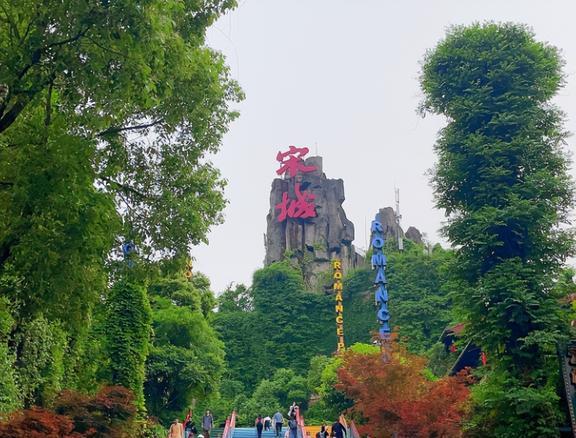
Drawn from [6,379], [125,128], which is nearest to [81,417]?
[6,379]

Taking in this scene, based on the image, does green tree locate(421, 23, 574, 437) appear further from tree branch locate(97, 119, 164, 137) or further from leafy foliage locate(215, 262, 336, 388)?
leafy foliage locate(215, 262, 336, 388)

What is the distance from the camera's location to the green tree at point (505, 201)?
1083cm

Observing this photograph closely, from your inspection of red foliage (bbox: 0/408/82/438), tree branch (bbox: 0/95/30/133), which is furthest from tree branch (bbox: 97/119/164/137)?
red foliage (bbox: 0/408/82/438)

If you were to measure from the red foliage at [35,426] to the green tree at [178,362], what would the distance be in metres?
15.2

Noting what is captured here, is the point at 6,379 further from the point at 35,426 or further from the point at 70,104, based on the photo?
the point at 70,104

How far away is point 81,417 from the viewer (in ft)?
41.6

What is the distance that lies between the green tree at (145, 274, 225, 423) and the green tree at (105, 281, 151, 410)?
5005 millimetres

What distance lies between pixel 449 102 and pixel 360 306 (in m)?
36.3

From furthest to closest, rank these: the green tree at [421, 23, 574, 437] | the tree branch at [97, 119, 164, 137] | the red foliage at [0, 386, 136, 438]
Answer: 1. the green tree at [421, 23, 574, 437]
2. the red foliage at [0, 386, 136, 438]
3. the tree branch at [97, 119, 164, 137]

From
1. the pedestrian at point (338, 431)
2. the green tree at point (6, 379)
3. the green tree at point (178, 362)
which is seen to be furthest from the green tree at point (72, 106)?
the green tree at point (178, 362)

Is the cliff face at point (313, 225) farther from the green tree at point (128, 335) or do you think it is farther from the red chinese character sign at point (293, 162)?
the green tree at point (128, 335)

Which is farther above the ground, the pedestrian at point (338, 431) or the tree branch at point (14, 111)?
the tree branch at point (14, 111)

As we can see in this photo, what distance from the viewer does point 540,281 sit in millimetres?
11117

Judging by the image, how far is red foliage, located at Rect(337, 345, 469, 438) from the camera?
1474 centimetres
